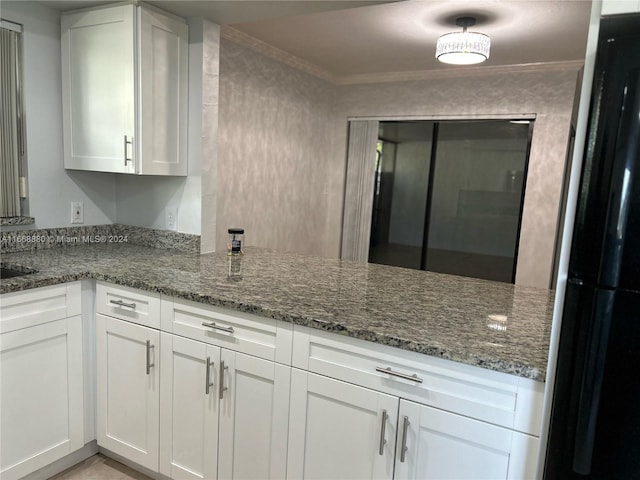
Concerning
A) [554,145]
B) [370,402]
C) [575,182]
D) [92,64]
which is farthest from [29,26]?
[554,145]

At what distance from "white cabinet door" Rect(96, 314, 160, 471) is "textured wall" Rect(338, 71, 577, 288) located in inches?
138

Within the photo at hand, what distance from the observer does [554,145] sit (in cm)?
407

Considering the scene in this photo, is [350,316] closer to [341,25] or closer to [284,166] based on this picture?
[341,25]

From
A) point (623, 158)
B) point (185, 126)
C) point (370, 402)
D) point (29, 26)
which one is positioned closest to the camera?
point (623, 158)

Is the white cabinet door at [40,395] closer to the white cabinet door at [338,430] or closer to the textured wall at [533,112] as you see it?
the white cabinet door at [338,430]

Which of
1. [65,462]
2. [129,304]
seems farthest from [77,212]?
[65,462]

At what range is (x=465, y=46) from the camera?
2887 mm

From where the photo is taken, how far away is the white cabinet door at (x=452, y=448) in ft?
4.25

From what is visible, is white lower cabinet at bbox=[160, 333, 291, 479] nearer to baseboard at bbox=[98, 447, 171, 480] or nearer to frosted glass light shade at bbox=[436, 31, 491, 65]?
baseboard at bbox=[98, 447, 171, 480]

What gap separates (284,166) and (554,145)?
7.97 feet

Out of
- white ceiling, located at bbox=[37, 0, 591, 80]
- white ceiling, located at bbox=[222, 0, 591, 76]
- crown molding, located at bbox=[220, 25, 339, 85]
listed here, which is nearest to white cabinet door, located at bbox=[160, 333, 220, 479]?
white ceiling, located at bbox=[37, 0, 591, 80]

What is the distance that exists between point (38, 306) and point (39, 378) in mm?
309

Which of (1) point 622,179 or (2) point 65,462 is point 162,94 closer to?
(2) point 65,462

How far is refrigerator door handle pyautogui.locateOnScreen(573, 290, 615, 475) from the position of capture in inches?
40.2
